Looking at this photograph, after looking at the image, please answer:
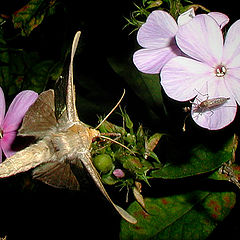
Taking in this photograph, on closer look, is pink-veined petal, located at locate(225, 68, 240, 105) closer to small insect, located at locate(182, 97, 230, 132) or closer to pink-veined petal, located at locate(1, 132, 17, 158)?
small insect, located at locate(182, 97, 230, 132)

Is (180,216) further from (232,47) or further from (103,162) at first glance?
(232,47)

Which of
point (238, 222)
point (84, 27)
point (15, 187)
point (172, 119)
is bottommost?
point (238, 222)

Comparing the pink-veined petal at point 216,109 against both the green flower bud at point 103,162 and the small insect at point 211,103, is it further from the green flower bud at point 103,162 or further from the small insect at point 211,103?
the green flower bud at point 103,162

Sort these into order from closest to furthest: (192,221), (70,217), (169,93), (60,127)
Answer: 1. (169,93)
2. (60,127)
3. (192,221)
4. (70,217)

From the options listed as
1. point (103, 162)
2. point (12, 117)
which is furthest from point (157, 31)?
point (12, 117)

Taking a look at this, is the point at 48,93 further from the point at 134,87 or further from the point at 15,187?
the point at 15,187

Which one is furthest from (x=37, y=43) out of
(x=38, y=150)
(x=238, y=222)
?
(x=238, y=222)

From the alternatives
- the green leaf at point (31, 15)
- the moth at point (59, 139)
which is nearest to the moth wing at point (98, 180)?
the moth at point (59, 139)

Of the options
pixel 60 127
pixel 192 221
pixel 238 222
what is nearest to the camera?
pixel 60 127
